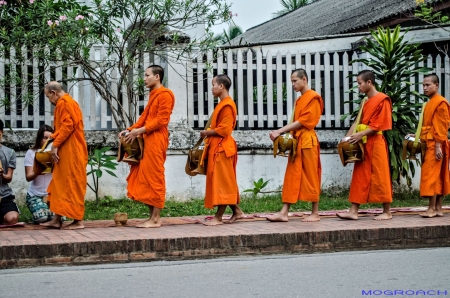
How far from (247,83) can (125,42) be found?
2.07 meters

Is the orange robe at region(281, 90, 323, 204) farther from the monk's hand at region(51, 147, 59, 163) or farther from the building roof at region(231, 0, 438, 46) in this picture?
the building roof at region(231, 0, 438, 46)

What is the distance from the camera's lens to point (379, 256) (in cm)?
680

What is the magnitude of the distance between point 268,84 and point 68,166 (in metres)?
4.26

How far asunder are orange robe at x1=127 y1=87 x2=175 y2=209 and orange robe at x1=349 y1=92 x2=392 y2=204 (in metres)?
2.34

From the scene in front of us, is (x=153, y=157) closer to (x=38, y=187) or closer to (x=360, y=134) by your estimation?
(x=38, y=187)

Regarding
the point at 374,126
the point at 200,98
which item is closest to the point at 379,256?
the point at 374,126

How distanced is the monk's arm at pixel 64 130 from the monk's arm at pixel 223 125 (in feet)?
4.76

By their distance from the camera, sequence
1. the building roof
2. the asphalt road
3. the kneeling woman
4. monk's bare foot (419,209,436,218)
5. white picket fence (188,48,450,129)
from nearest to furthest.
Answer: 1. the asphalt road
2. the kneeling woman
3. monk's bare foot (419,209,436,218)
4. white picket fence (188,48,450,129)
5. the building roof

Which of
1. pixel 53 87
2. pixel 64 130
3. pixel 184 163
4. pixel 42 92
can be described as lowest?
pixel 184 163

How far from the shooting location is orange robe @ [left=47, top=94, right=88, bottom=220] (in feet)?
25.2

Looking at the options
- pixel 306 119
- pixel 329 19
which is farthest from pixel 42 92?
pixel 329 19

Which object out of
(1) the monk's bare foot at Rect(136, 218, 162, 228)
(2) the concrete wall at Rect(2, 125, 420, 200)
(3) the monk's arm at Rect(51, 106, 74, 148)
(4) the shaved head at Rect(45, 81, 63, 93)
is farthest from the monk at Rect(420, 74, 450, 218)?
(4) the shaved head at Rect(45, 81, 63, 93)

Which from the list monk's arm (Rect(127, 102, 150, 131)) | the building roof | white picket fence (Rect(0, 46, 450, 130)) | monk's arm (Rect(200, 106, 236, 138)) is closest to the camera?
monk's arm (Rect(127, 102, 150, 131))

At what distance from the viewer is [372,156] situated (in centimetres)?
846
